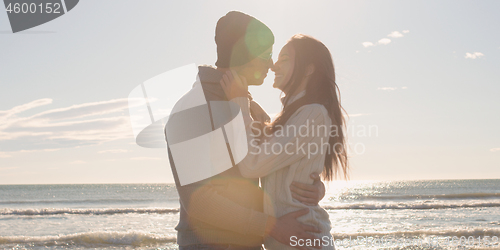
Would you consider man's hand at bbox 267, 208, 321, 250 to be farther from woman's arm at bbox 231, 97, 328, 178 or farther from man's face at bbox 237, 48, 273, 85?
man's face at bbox 237, 48, 273, 85

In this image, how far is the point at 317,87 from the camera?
2365 millimetres

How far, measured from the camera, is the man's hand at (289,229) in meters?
2.03

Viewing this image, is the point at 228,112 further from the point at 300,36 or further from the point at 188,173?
the point at 300,36

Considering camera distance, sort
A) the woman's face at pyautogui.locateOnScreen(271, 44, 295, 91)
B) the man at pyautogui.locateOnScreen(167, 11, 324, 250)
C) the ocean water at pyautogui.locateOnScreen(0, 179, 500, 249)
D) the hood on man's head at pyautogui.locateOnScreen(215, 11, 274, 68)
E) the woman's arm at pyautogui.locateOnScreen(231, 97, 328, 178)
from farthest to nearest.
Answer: the ocean water at pyautogui.locateOnScreen(0, 179, 500, 249) → the woman's face at pyautogui.locateOnScreen(271, 44, 295, 91) → the hood on man's head at pyautogui.locateOnScreen(215, 11, 274, 68) → the woman's arm at pyautogui.locateOnScreen(231, 97, 328, 178) → the man at pyautogui.locateOnScreen(167, 11, 324, 250)

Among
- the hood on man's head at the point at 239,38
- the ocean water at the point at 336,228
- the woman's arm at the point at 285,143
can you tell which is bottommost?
the ocean water at the point at 336,228

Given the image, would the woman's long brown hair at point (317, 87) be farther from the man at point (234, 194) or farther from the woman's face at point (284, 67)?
the man at point (234, 194)

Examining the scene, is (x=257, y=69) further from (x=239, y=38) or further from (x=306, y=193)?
(x=306, y=193)

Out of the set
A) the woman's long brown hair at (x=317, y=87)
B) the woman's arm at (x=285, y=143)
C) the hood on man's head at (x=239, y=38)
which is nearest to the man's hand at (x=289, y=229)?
the woman's arm at (x=285, y=143)

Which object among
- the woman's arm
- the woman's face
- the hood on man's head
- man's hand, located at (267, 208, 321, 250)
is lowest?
man's hand, located at (267, 208, 321, 250)

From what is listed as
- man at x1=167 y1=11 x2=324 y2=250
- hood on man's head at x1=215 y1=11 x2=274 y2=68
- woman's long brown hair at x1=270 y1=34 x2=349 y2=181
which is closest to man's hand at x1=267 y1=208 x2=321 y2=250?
man at x1=167 y1=11 x2=324 y2=250

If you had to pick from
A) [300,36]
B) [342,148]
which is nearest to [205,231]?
[342,148]

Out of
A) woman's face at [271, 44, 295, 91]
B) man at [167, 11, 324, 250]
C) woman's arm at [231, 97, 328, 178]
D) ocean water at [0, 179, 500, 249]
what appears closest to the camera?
man at [167, 11, 324, 250]

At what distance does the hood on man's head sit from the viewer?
224cm

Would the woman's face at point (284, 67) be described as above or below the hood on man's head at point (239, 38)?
below
